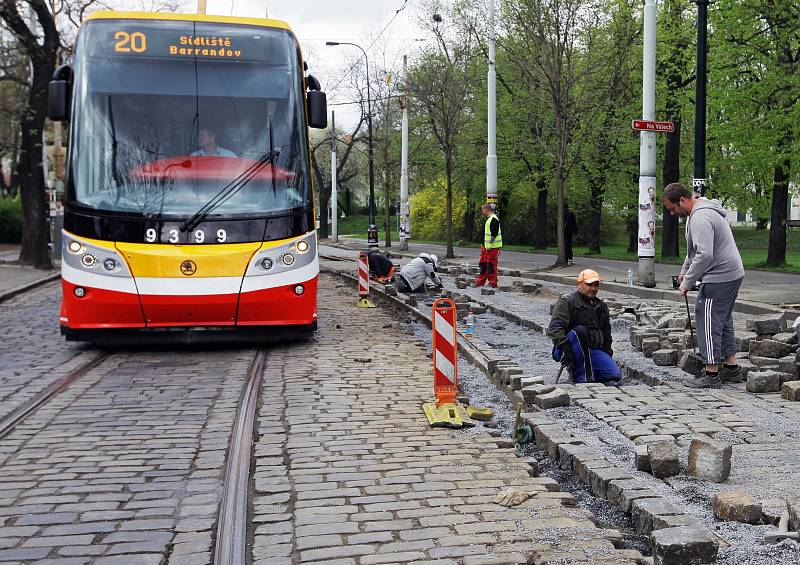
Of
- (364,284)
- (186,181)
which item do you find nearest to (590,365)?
(186,181)

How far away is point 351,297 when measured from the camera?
63.6ft

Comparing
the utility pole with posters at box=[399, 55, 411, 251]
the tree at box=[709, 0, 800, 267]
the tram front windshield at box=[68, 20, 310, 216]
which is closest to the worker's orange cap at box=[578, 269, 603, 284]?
the tram front windshield at box=[68, 20, 310, 216]

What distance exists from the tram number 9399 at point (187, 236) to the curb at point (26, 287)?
31.4ft

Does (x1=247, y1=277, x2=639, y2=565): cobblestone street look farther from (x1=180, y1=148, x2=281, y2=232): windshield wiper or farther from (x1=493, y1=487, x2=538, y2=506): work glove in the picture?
(x1=180, y1=148, x2=281, y2=232): windshield wiper

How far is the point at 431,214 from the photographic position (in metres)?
61.7

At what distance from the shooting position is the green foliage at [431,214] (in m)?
55.8

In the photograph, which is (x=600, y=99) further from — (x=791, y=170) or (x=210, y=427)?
(x=210, y=427)

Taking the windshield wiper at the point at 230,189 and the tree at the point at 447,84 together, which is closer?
the windshield wiper at the point at 230,189

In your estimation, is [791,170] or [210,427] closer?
[210,427]

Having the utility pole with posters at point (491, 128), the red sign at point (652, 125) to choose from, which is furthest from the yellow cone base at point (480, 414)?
the utility pole with posters at point (491, 128)

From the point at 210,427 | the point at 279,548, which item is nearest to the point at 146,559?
the point at 279,548

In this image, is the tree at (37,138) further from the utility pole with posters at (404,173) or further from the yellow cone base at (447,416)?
the yellow cone base at (447,416)

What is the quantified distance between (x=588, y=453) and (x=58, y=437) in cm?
391

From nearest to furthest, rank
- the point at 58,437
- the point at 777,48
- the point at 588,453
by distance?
1. the point at 588,453
2. the point at 58,437
3. the point at 777,48
